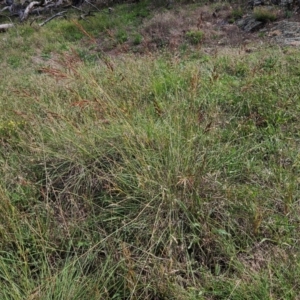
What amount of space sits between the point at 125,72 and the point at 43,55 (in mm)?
4776

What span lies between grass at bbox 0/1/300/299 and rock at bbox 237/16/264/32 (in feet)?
17.3

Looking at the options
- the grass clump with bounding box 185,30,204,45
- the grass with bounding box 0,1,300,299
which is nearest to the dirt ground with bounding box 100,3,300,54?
the grass clump with bounding box 185,30,204,45

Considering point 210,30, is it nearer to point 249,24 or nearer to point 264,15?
point 249,24

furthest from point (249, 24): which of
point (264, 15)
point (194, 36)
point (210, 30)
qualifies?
point (194, 36)

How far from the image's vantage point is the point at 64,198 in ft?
9.93

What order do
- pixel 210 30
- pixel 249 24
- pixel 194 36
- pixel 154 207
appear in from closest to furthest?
1. pixel 154 207
2. pixel 194 36
3. pixel 249 24
4. pixel 210 30

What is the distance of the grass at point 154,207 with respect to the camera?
221 centimetres

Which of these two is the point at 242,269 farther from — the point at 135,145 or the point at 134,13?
the point at 134,13

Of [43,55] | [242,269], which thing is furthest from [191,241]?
[43,55]

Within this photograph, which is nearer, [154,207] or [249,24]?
[154,207]

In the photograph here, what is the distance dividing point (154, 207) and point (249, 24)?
7.58m

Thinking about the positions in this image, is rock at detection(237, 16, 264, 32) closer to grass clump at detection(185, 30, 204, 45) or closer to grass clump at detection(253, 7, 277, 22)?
grass clump at detection(253, 7, 277, 22)

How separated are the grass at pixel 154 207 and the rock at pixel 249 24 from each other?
17.3 ft

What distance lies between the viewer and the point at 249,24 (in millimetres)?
8828
